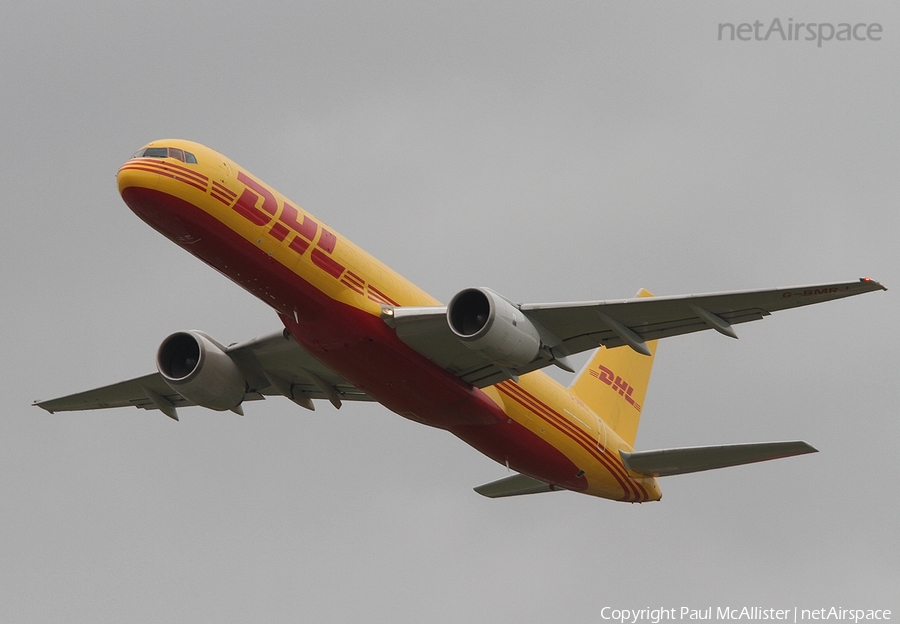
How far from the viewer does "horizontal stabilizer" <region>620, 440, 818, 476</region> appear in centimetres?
3662

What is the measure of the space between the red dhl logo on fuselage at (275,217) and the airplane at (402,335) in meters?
0.04

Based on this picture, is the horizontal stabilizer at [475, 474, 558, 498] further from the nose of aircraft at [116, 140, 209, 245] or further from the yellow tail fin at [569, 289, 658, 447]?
the nose of aircraft at [116, 140, 209, 245]

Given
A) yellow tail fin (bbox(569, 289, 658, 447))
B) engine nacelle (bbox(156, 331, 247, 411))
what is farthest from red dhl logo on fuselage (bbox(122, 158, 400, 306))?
yellow tail fin (bbox(569, 289, 658, 447))

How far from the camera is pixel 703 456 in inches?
1572

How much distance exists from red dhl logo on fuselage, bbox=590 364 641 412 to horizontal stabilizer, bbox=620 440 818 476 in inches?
179

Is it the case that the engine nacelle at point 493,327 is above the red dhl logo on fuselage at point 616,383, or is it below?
below

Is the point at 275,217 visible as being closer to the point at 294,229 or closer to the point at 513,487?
the point at 294,229

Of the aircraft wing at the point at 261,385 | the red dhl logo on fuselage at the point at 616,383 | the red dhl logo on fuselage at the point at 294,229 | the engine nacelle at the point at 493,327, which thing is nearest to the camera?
the engine nacelle at the point at 493,327

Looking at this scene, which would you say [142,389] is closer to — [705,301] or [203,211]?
[203,211]

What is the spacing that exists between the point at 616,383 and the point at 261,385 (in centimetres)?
1305

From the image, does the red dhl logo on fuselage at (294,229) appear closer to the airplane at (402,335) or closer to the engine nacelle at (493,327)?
the airplane at (402,335)

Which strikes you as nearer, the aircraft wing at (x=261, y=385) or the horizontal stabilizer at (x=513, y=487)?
the aircraft wing at (x=261, y=385)

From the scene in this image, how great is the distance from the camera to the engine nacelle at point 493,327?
109 ft

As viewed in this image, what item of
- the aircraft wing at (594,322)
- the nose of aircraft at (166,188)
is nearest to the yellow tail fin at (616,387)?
the aircraft wing at (594,322)
